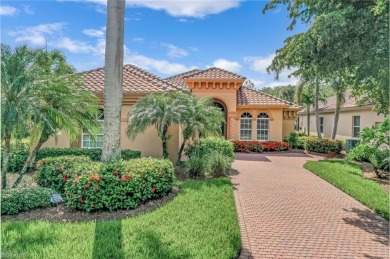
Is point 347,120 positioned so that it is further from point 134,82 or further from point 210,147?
point 134,82

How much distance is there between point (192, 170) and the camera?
11.6 metres

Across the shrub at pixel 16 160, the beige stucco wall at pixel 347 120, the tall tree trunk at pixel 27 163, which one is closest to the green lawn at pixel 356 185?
the beige stucco wall at pixel 347 120

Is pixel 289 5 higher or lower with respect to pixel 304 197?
higher

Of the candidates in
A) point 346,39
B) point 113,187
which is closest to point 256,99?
point 346,39

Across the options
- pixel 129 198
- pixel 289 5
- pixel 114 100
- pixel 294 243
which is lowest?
pixel 294 243

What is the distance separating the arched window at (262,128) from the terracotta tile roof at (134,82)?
35.8ft

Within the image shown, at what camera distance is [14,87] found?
711 cm

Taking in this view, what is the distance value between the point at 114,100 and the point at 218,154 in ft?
18.3

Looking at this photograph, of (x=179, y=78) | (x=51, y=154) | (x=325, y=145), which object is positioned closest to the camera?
(x=51, y=154)

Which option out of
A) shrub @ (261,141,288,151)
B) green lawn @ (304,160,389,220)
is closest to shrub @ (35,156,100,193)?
green lawn @ (304,160,389,220)

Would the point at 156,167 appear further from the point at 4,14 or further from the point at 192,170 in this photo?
the point at 4,14

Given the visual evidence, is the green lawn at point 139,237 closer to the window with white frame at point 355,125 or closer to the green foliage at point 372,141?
the green foliage at point 372,141

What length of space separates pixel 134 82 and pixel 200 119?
4833 millimetres

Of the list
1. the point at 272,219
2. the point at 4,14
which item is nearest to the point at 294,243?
the point at 272,219
